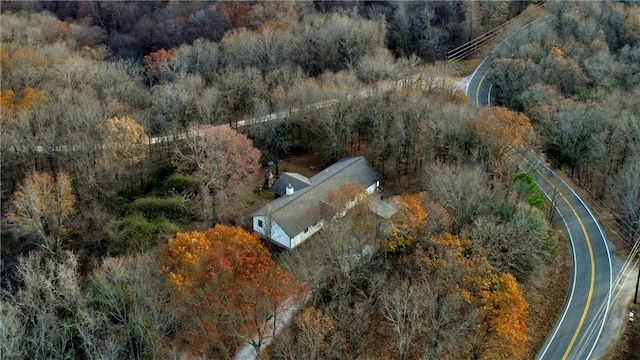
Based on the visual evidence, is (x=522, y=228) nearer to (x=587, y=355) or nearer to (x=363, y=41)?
(x=587, y=355)

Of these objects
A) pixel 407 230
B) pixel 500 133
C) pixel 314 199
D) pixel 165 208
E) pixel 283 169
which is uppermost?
pixel 500 133

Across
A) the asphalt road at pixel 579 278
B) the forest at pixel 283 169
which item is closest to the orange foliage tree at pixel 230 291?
the forest at pixel 283 169

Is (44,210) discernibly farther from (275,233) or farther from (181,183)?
(275,233)

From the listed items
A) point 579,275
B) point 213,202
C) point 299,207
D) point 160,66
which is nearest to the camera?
point 579,275

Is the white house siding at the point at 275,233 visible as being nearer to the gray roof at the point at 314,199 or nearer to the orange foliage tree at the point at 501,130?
the gray roof at the point at 314,199

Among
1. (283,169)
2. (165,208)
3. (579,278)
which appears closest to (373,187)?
(283,169)

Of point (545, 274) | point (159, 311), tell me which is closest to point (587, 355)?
point (545, 274)

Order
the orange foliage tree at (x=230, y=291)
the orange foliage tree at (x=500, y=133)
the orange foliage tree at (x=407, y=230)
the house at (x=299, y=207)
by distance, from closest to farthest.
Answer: the orange foliage tree at (x=230, y=291), the orange foliage tree at (x=407, y=230), the house at (x=299, y=207), the orange foliage tree at (x=500, y=133)

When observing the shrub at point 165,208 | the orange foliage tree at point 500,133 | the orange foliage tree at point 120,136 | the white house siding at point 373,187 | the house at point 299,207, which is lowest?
the shrub at point 165,208
